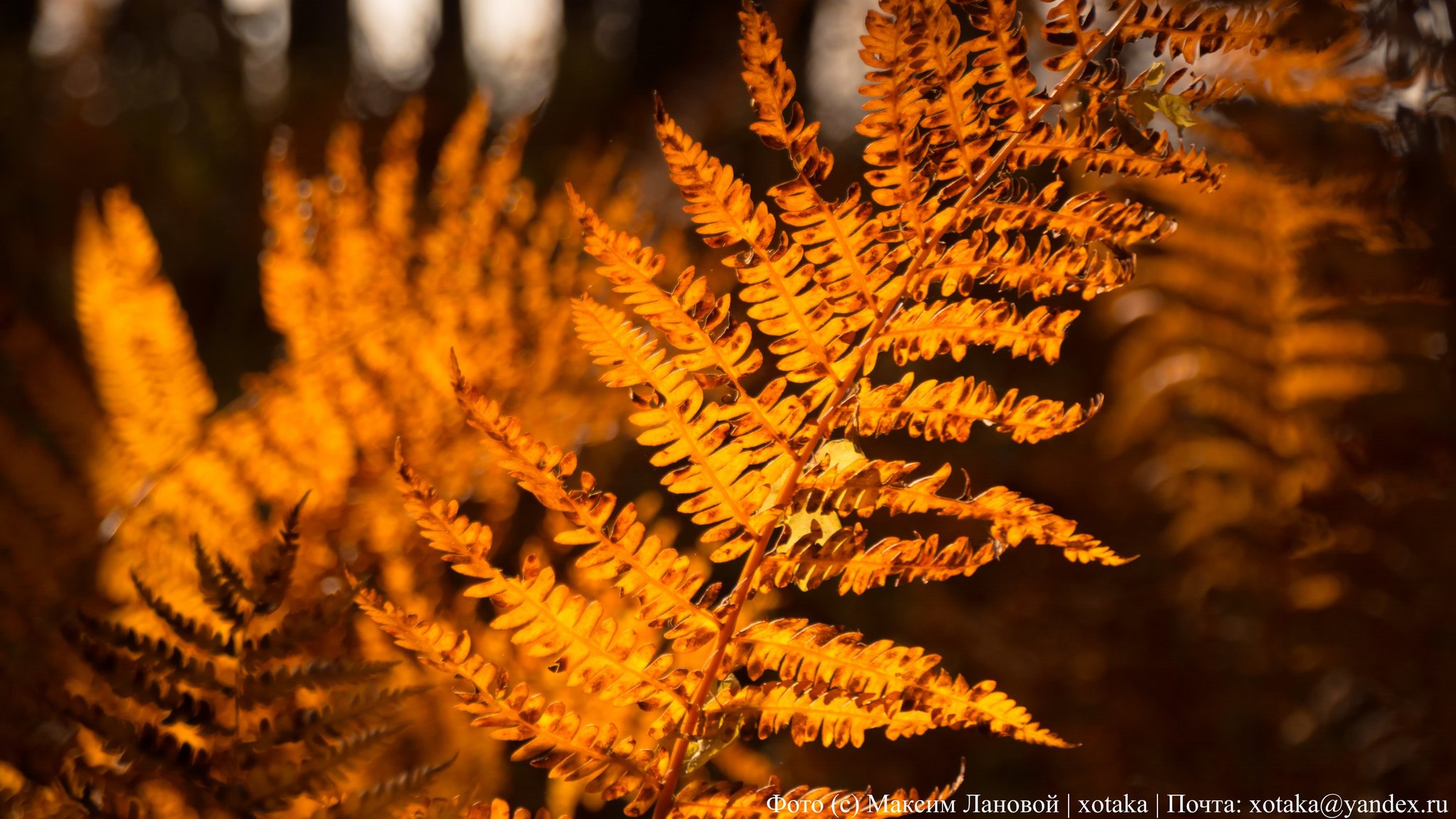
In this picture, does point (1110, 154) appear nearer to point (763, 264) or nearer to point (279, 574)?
point (763, 264)

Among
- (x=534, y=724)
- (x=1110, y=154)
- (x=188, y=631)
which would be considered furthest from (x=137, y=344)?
(x=1110, y=154)

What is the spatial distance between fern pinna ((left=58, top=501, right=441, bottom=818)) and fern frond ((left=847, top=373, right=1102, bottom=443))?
0.58ft

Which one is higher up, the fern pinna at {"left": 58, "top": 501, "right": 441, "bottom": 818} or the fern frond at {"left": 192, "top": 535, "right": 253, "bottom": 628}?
the fern frond at {"left": 192, "top": 535, "right": 253, "bottom": 628}

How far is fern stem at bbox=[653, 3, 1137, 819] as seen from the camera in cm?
27

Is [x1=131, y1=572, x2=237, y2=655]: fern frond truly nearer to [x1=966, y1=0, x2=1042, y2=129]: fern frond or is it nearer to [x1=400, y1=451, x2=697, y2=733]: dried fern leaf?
[x1=400, y1=451, x2=697, y2=733]: dried fern leaf

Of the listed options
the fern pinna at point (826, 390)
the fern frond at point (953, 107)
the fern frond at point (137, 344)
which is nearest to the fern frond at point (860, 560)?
the fern pinna at point (826, 390)

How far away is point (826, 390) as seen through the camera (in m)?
0.29

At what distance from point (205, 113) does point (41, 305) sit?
0.76 meters

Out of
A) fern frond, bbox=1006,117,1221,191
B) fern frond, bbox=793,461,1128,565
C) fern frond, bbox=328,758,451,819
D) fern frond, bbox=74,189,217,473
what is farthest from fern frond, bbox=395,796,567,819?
fern frond, bbox=74,189,217,473

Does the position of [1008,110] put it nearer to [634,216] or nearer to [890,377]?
[634,216]

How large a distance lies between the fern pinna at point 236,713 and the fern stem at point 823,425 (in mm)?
89

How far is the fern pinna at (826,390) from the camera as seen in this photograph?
0.26 metres


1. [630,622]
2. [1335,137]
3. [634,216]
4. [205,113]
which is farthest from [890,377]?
[205,113]

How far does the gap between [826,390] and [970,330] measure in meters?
0.05
